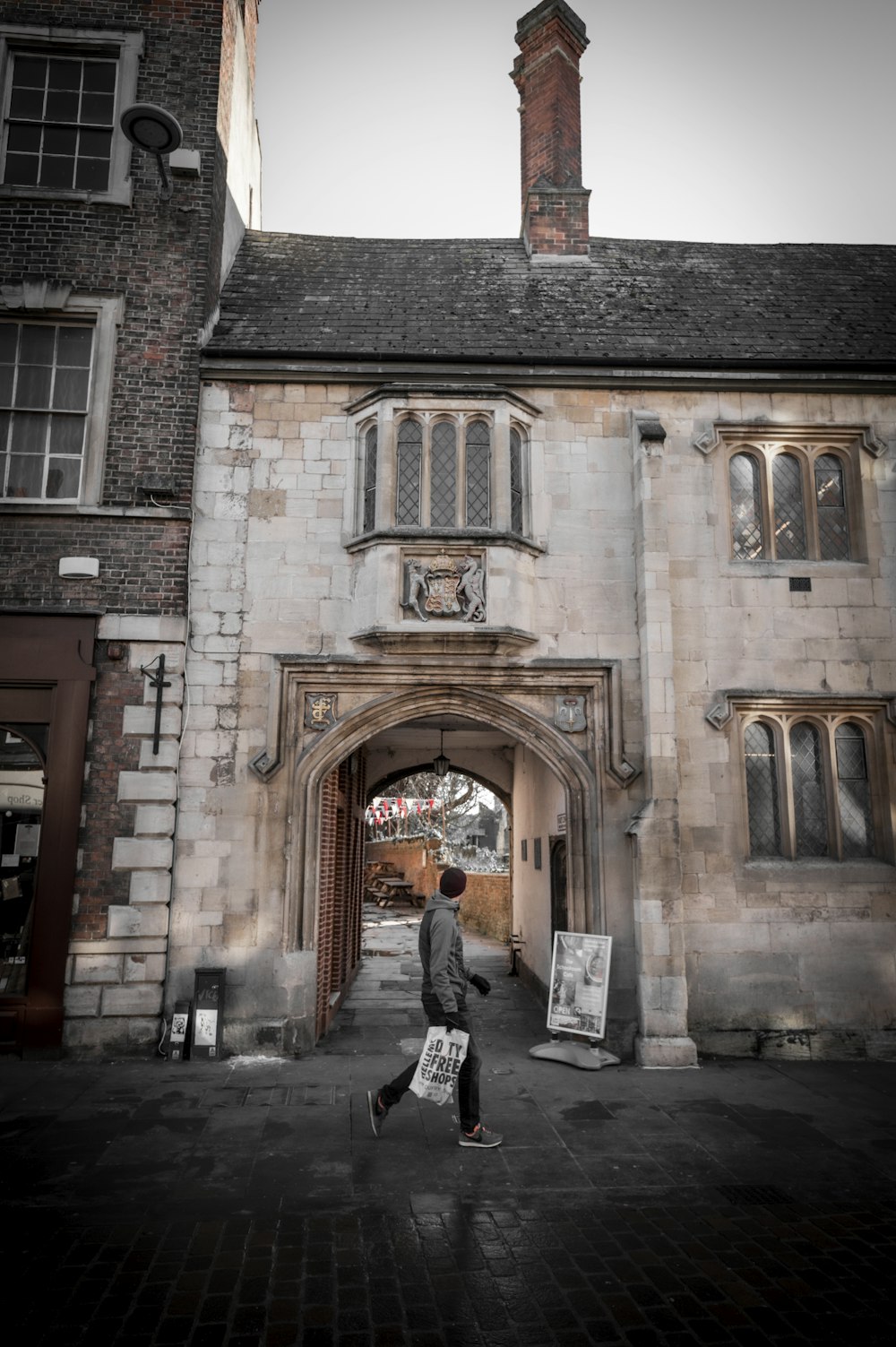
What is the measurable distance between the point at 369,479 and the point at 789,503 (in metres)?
5.17

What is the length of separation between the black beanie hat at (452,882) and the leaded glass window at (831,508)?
647 centimetres

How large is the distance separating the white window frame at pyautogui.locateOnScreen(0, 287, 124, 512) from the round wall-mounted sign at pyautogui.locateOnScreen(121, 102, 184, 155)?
1.72m

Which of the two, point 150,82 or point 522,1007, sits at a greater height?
point 150,82

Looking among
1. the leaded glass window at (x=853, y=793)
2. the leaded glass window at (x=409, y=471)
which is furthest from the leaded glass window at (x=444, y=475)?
the leaded glass window at (x=853, y=793)

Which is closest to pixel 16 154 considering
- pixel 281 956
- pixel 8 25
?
pixel 8 25

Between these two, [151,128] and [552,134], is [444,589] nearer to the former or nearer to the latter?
[151,128]

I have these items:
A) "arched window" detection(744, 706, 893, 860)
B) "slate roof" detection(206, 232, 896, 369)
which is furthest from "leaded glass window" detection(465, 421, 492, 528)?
"arched window" detection(744, 706, 893, 860)

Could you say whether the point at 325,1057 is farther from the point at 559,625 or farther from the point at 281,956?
the point at 559,625

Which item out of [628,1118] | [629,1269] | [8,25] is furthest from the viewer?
[8,25]

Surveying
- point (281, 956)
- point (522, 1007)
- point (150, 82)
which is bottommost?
point (522, 1007)

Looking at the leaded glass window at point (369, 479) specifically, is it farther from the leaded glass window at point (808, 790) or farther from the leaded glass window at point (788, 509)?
the leaded glass window at point (808, 790)

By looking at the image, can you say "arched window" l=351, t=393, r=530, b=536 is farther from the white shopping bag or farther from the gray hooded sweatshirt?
the white shopping bag

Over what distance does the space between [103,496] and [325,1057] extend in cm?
659

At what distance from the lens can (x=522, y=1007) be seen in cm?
1148
